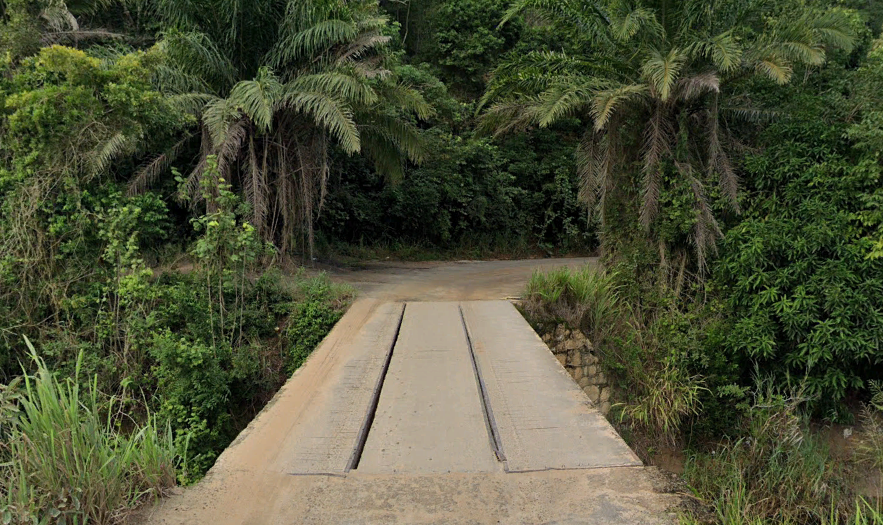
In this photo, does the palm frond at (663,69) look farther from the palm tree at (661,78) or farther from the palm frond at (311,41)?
the palm frond at (311,41)

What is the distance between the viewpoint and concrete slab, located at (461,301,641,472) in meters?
3.34

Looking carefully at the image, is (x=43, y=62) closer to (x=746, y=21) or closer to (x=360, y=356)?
(x=360, y=356)

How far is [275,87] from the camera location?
924 cm

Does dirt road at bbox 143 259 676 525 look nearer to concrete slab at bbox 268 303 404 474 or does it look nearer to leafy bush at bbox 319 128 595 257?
concrete slab at bbox 268 303 404 474

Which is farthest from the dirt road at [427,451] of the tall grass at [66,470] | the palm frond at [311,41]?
the palm frond at [311,41]

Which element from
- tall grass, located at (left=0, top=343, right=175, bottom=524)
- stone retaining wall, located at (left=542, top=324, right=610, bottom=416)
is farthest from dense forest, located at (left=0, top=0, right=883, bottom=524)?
tall grass, located at (left=0, top=343, right=175, bottom=524)

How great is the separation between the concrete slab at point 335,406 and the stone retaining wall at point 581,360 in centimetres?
278

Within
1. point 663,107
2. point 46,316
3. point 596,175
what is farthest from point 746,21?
point 46,316

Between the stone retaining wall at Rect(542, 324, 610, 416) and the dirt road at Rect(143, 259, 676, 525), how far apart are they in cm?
244

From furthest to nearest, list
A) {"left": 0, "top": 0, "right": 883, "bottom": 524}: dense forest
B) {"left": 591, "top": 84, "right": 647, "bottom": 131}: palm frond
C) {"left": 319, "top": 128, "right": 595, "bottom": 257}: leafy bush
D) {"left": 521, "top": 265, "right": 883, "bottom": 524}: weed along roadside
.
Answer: {"left": 319, "top": 128, "right": 595, "bottom": 257}: leafy bush
{"left": 591, "top": 84, "right": 647, "bottom": 131}: palm frond
{"left": 0, "top": 0, "right": 883, "bottom": 524}: dense forest
{"left": 521, "top": 265, "right": 883, "bottom": 524}: weed along roadside

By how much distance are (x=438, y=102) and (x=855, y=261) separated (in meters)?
12.4

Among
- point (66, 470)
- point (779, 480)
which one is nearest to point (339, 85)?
point (66, 470)

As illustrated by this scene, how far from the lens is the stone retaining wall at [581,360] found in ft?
27.5

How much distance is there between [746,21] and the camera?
367 inches
